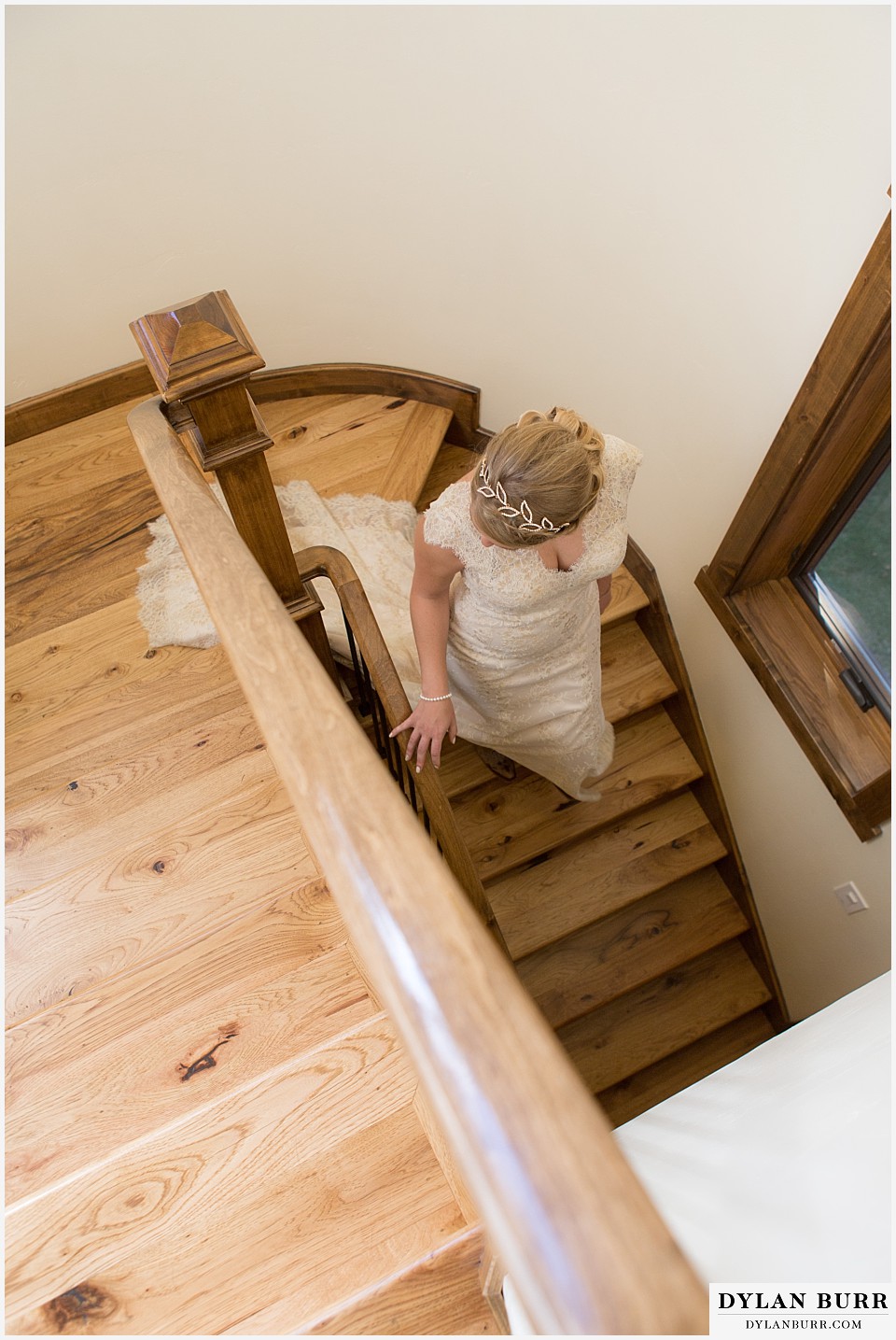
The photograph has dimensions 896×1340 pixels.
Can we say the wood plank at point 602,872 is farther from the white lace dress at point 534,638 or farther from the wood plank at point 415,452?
the wood plank at point 415,452

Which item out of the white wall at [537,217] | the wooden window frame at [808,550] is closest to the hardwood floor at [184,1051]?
the white wall at [537,217]

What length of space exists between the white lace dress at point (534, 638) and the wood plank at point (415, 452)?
3.40 ft

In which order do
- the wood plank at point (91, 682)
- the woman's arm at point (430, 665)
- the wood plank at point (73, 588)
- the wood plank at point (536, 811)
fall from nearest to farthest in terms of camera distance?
the woman's arm at point (430, 665)
the wood plank at point (91, 682)
the wood plank at point (73, 588)
the wood plank at point (536, 811)

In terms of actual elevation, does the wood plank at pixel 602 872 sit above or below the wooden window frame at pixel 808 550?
below

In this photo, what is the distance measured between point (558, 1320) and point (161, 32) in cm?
297

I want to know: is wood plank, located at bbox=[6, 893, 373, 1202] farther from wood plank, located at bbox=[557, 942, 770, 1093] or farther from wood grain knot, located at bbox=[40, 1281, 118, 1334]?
wood plank, located at bbox=[557, 942, 770, 1093]

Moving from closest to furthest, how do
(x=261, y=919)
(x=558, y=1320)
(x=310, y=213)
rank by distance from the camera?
(x=558, y=1320) → (x=261, y=919) → (x=310, y=213)

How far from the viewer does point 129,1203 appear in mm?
1289

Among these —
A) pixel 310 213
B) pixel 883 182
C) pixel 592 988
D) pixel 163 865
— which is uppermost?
pixel 883 182

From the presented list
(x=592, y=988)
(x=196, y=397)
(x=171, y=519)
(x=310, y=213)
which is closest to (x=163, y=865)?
(x=171, y=519)

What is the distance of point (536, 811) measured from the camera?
3109 millimetres

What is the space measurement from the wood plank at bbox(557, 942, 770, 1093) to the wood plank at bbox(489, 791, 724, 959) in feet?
1.35

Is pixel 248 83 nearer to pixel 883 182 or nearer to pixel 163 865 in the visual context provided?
pixel 883 182

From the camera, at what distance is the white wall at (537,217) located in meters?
2.20
